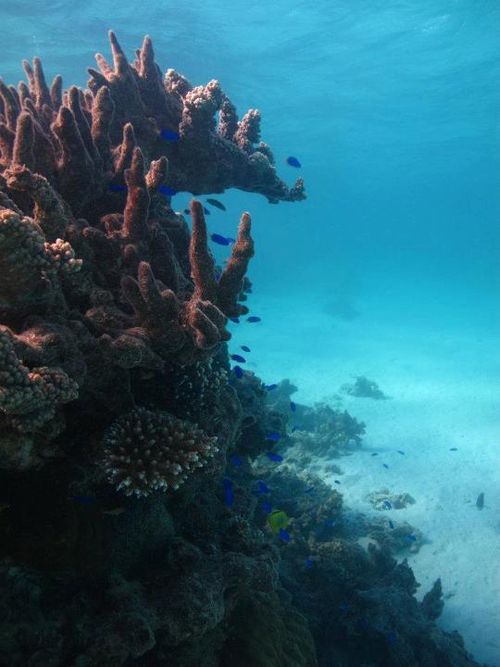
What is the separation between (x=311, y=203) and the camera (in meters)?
98.5

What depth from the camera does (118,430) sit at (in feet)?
12.5

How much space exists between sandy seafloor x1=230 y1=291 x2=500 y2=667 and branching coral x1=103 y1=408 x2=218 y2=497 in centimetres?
722

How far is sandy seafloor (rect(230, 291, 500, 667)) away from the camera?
29.6 ft

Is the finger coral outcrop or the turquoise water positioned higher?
the turquoise water

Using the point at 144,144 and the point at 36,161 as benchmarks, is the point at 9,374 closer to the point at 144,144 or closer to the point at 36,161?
the point at 36,161

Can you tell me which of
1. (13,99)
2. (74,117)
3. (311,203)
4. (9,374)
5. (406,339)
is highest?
(311,203)

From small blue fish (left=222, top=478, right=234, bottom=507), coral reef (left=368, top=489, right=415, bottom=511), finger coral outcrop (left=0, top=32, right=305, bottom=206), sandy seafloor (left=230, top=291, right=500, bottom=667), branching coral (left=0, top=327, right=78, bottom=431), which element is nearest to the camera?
branching coral (left=0, top=327, right=78, bottom=431)

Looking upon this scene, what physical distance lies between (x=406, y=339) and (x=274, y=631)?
35.0 metres

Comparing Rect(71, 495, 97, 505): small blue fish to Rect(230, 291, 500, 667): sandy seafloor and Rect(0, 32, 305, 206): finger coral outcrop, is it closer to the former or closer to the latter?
Rect(0, 32, 305, 206): finger coral outcrop

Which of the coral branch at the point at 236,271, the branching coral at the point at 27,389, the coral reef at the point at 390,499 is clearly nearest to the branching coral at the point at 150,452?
the branching coral at the point at 27,389

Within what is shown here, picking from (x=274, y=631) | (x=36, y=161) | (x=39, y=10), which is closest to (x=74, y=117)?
(x=36, y=161)

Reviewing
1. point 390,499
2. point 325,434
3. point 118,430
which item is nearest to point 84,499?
point 118,430

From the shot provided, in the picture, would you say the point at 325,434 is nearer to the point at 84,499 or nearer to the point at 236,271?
the point at 236,271

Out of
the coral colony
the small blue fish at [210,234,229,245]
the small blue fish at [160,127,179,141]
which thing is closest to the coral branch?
the coral colony
